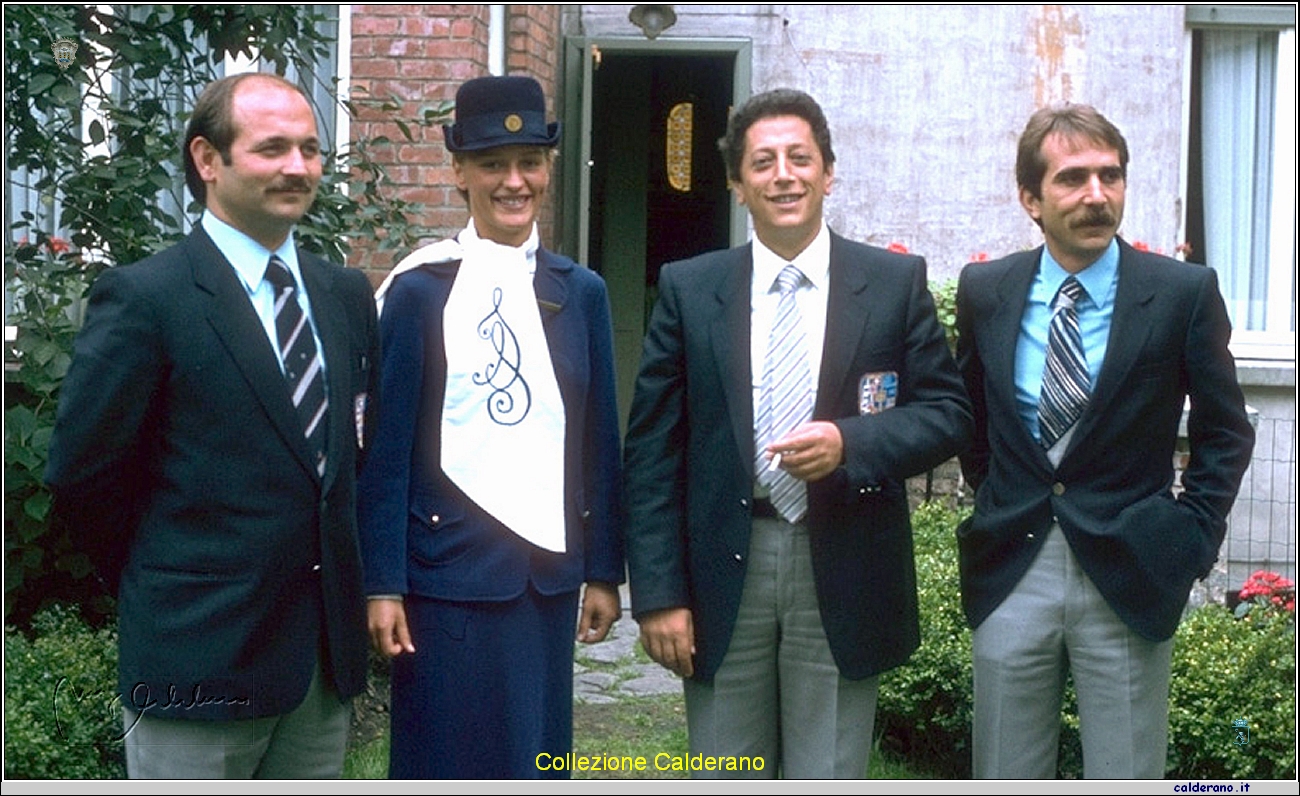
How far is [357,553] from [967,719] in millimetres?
2949

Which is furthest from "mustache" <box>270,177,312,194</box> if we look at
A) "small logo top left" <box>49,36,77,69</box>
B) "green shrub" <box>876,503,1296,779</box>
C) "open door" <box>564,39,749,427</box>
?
"open door" <box>564,39,749,427</box>

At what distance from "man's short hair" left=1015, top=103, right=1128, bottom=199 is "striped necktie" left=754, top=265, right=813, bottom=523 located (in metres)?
0.70

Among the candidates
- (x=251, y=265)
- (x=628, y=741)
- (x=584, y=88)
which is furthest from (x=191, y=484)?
(x=584, y=88)

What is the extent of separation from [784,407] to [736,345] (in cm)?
18

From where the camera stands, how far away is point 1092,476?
160 inches

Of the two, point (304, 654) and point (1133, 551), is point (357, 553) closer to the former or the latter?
point (304, 654)

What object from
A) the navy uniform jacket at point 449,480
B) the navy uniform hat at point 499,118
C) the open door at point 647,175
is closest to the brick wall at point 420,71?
the open door at point 647,175

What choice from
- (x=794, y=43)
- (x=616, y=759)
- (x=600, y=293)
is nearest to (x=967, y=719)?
(x=616, y=759)

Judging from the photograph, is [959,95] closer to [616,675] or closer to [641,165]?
[641,165]

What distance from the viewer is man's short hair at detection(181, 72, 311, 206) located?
3.66 metres

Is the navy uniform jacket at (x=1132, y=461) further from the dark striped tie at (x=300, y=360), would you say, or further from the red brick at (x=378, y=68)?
the red brick at (x=378, y=68)

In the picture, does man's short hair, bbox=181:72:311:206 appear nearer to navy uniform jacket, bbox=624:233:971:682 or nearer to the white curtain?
navy uniform jacket, bbox=624:233:971:682

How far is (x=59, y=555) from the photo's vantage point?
604 cm

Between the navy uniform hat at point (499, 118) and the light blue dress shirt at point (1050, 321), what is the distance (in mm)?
1228
